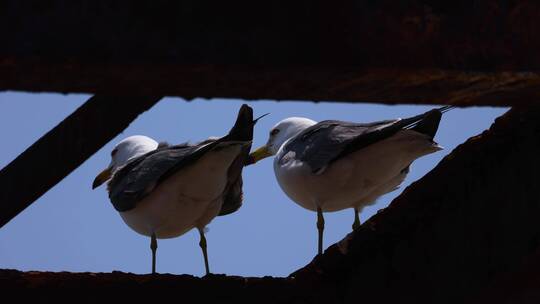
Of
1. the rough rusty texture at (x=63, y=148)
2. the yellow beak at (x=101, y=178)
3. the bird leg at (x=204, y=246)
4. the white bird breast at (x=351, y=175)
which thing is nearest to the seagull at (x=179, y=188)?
the bird leg at (x=204, y=246)

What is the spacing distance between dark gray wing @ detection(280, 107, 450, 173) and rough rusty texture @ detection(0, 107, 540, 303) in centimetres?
195

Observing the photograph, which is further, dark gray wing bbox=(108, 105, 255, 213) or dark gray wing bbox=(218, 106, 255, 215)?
dark gray wing bbox=(108, 105, 255, 213)

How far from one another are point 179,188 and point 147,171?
219 mm

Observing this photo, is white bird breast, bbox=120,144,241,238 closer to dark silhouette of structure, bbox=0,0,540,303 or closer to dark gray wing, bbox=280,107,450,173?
dark gray wing, bbox=280,107,450,173

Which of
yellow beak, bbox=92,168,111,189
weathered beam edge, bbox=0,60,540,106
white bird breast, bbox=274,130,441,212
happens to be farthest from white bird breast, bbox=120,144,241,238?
weathered beam edge, bbox=0,60,540,106

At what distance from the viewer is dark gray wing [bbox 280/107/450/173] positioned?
4.80 meters

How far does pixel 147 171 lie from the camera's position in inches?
210

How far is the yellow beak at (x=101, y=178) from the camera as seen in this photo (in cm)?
709

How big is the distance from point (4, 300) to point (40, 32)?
0.90m

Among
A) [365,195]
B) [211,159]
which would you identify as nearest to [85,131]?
[211,159]

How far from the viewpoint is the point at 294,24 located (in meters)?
1.88

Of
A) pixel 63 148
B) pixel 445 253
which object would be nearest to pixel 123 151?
pixel 63 148

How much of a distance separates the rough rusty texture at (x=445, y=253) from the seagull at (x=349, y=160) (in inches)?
83.3

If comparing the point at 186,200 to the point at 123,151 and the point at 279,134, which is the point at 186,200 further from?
the point at 123,151
